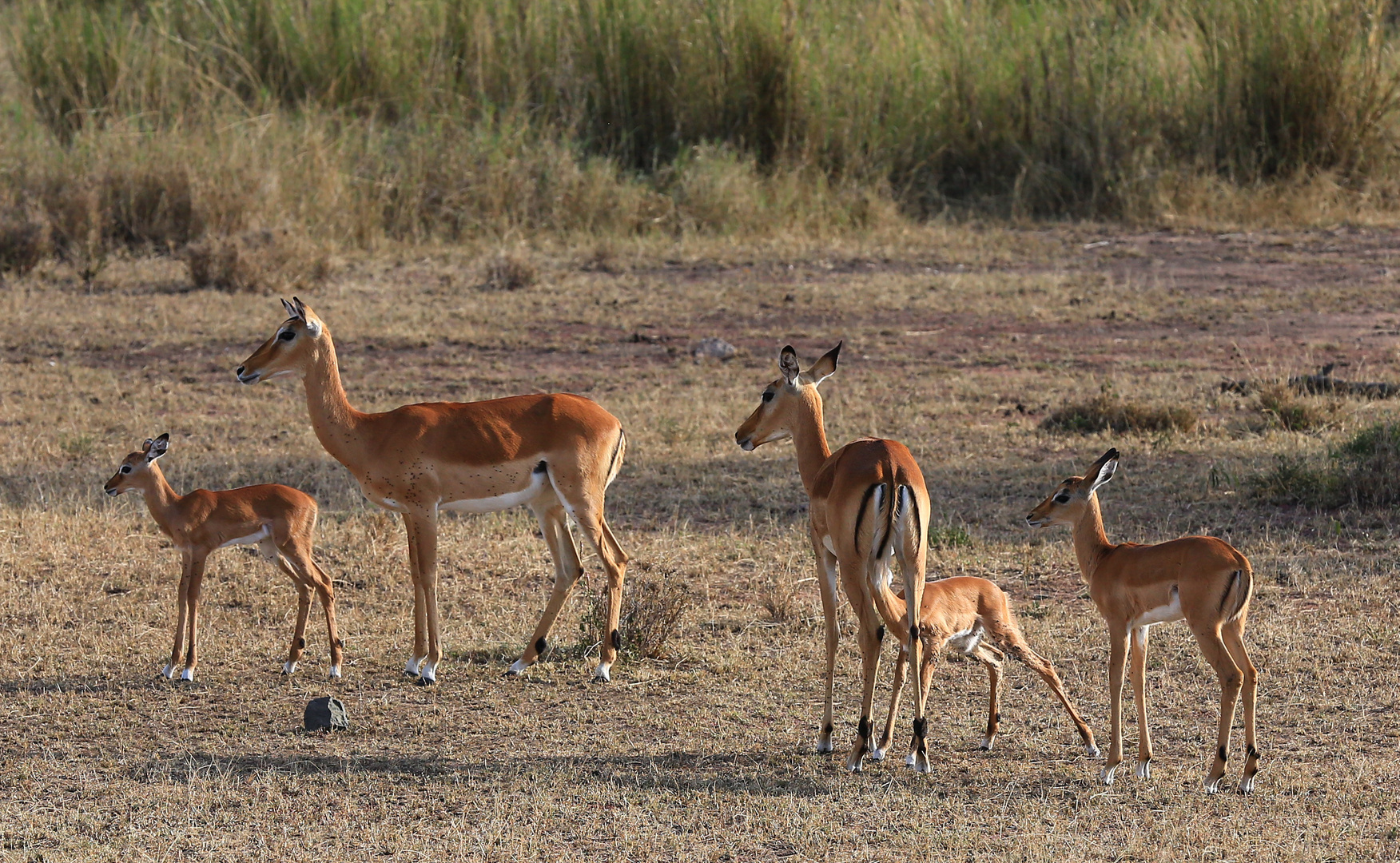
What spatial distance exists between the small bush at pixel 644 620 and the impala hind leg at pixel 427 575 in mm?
712

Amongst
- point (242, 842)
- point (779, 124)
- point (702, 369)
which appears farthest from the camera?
point (779, 124)

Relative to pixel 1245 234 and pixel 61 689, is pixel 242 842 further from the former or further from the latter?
pixel 1245 234

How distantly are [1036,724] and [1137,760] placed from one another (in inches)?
25.7

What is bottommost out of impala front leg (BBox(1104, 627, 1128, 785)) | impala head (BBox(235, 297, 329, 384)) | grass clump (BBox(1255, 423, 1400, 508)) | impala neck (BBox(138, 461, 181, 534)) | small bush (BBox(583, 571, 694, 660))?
grass clump (BBox(1255, 423, 1400, 508))

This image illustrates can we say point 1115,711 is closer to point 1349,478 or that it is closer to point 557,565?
point 557,565

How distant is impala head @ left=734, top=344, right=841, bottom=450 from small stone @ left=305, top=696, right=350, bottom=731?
5.83ft

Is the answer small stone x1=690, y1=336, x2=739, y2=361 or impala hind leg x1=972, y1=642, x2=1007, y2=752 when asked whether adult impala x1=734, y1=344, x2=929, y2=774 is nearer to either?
impala hind leg x1=972, y1=642, x2=1007, y2=752

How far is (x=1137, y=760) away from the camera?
17.8ft

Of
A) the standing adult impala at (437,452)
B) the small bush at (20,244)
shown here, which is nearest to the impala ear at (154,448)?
the standing adult impala at (437,452)

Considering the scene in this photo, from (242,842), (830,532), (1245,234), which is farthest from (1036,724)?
(1245,234)

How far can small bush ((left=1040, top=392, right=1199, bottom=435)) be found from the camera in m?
10.2

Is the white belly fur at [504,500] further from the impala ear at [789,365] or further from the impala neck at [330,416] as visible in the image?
the impala ear at [789,365]

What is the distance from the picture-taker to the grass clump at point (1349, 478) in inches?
339

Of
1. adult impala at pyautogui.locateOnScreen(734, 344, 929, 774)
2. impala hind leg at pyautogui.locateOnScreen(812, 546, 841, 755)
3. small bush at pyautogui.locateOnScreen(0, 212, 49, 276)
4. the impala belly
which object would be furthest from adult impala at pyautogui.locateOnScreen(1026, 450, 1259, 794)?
small bush at pyautogui.locateOnScreen(0, 212, 49, 276)
